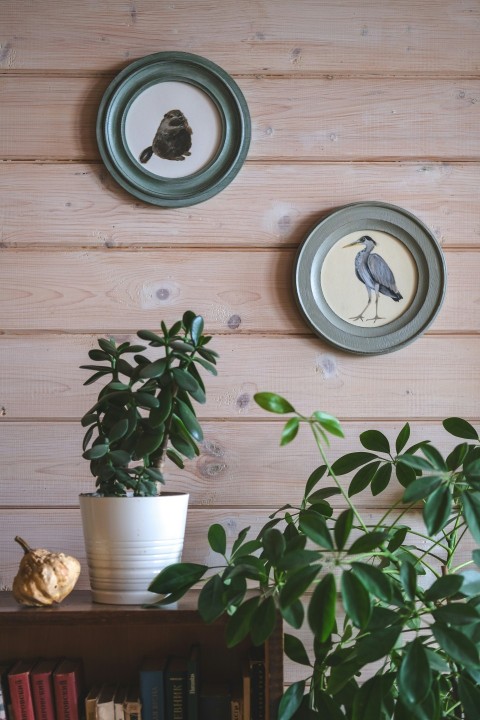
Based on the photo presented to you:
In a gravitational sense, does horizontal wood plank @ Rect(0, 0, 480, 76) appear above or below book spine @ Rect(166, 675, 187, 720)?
above

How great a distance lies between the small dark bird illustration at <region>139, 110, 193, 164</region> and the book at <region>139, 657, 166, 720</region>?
106cm

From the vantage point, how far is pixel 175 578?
1347 mm

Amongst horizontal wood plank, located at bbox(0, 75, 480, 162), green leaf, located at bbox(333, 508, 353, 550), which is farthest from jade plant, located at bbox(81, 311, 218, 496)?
horizontal wood plank, located at bbox(0, 75, 480, 162)

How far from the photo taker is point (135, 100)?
1768mm

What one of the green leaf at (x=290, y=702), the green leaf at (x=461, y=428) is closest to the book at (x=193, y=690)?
the green leaf at (x=290, y=702)

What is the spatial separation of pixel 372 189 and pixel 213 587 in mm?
955

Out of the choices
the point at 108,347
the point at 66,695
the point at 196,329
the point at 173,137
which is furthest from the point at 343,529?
the point at 173,137

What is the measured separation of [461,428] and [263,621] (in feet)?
1.76

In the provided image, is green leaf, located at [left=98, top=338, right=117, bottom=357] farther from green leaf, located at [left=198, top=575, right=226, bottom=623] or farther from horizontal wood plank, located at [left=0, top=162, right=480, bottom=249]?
green leaf, located at [left=198, top=575, right=226, bottom=623]

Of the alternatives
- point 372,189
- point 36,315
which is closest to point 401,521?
point 372,189

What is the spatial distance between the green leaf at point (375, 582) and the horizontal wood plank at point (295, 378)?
627mm

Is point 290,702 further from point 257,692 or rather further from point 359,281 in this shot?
point 359,281

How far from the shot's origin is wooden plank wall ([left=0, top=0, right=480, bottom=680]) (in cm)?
174

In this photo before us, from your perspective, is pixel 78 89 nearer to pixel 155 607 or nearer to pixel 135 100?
pixel 135 100
